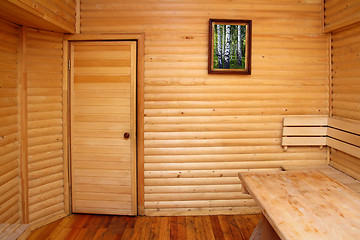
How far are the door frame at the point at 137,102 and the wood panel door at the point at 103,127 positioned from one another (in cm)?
5

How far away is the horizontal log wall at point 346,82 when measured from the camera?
3268 mm

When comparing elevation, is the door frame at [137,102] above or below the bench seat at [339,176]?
above

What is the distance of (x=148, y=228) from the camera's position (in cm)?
335

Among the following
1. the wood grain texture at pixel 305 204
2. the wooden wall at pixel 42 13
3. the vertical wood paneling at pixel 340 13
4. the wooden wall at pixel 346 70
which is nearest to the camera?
the wood grain texture at pixel 305 204

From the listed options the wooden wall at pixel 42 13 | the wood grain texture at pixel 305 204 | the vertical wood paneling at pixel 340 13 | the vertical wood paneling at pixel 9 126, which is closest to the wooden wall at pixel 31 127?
the vertical wood paneling at pixel 9 126

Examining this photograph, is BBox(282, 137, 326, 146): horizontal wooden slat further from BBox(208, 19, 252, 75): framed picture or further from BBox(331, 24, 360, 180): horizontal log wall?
BBox(208, 19, 252, 75): framed picture

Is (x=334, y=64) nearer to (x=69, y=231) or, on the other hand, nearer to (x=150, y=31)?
(x=150, y=31)

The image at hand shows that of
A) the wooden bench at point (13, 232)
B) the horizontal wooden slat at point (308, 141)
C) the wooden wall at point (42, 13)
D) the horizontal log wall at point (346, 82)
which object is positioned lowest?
the wooden bench at point (13, 232)

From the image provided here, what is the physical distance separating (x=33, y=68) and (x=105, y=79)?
826mm

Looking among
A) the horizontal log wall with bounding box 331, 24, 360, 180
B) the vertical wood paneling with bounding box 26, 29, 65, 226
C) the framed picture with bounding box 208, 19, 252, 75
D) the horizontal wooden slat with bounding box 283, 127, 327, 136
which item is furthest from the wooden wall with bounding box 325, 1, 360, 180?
the vertical wood paneling with bounding box 26, 29, 65, 226

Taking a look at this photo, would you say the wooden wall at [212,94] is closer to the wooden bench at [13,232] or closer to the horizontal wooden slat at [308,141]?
the horizontal wooden slat at [308,141]

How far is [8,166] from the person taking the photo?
3074 millimetres

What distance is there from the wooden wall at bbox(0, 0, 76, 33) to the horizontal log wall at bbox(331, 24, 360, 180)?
10.9 feet

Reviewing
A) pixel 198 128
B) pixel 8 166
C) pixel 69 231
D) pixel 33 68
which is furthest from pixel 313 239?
pixel 33 68
